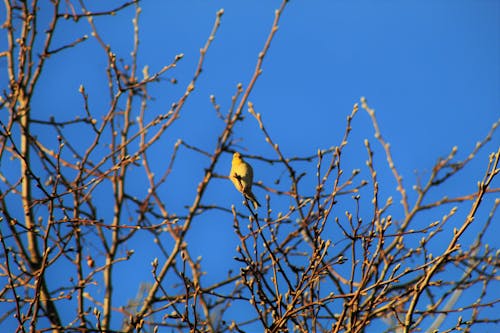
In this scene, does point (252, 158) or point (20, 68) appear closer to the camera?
point (20, 68)

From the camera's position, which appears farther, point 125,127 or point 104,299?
point 125,127

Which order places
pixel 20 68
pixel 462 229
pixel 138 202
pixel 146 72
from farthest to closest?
1. pixel 146 72
2. pixel 138 202
3. pixel 20 68
4. pixel 462 229

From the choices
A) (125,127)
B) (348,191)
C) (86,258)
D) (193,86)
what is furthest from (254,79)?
(86,258)

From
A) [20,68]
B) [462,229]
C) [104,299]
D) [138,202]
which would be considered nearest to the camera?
[462,229]

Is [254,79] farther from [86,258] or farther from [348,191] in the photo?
[86,258]

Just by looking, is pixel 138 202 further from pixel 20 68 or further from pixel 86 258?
pixel 20 68

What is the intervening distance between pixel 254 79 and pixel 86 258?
193cm

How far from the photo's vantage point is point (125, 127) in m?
6.02

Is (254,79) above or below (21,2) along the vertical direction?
below

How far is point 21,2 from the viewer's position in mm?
5379

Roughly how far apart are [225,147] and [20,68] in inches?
67.8

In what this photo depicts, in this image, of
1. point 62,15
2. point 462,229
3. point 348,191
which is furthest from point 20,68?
point 462,229

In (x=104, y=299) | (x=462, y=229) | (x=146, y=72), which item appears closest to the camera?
(x=462, y=229)

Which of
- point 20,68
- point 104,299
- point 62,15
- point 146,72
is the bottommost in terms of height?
point 104,299
